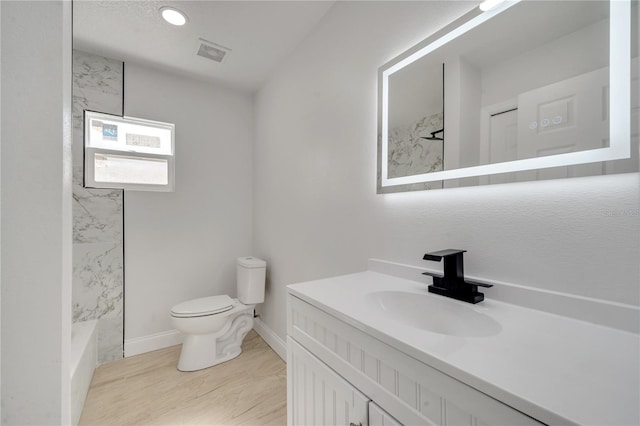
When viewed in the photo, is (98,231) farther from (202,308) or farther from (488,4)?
(488,4)

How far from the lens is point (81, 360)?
1.57 meters

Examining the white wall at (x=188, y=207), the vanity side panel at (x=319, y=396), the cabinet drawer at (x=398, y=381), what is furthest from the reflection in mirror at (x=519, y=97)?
the white wall at (x=188, y=207)

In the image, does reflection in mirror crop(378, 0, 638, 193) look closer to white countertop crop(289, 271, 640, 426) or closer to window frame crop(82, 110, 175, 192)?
white countertop crop(289, 271, 640, 426)

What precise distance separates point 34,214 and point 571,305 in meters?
1.42

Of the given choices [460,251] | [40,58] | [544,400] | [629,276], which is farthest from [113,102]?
[629,276]

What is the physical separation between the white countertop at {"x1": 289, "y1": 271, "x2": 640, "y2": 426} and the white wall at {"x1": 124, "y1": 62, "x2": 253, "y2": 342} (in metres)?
2.06

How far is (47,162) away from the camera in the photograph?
0.66 metres

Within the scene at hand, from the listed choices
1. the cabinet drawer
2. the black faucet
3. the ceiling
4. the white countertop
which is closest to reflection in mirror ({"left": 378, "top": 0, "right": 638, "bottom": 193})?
the black faucet

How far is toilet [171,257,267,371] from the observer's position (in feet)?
6.50

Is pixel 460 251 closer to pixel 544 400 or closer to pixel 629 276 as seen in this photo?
pixel 629 276

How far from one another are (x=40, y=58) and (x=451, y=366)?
1.18 meters

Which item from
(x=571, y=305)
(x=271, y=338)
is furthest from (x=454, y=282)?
(x=271, y=338)

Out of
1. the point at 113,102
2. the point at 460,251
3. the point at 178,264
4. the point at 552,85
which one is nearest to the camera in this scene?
the point at 552,85

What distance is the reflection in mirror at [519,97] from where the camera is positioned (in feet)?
2.29
